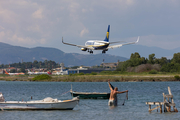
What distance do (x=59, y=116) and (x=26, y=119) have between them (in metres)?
4.12

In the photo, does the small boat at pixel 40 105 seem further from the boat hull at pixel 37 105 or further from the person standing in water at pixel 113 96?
the person standing in water at pixel 113 96

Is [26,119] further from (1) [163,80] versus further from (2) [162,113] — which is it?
(1) [163,80]

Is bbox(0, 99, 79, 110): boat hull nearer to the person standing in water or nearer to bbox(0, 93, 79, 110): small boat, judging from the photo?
bbox(0, 93, 79, 110): small boat

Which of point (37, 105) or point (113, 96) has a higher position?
point (113, 96)

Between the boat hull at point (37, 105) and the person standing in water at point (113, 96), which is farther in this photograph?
the person standing in water at point (113, 96)

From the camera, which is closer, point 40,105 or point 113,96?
point 40,105

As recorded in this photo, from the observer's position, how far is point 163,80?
437 feet

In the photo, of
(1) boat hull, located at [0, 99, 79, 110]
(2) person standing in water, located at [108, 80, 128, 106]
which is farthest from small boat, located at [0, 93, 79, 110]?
(2) person standing in water, located at [108, 80, 128, 106]

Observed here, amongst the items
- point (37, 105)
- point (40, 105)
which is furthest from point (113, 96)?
point (37, 105)

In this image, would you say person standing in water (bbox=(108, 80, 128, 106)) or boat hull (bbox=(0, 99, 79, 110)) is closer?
boat hull (bbox=(0, 99, 79, 110))

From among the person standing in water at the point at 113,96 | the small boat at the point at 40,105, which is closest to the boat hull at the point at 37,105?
the small boat at the point at 40,105

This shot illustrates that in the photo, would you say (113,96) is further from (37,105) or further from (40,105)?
(37,105)

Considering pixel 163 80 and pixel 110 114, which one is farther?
pixel 163 80

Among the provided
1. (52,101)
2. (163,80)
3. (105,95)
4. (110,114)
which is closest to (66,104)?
(52,101)
